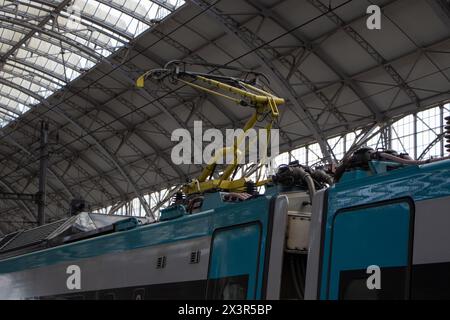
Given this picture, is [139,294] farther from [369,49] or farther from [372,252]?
[369,49]

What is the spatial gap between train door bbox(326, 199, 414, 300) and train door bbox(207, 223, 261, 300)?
117 cm

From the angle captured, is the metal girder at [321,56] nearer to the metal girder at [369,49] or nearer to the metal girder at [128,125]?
the metal girder at [369,49]

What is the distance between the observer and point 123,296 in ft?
32.5

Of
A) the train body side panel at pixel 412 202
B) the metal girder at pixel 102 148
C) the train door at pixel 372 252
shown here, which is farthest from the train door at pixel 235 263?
the metal girder at pixel 102 148

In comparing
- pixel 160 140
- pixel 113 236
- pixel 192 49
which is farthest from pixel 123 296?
pixel 160 140

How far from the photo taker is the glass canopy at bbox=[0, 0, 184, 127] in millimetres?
34688

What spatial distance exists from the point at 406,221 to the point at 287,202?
167cm

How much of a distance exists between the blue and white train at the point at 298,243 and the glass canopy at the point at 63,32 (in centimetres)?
2231

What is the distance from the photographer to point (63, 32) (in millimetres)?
37750

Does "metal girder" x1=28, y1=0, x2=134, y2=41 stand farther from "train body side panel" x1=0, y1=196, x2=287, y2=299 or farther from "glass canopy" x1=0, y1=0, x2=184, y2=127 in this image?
"train body side panel" x1=0, y1=196, x2=287, y2=299

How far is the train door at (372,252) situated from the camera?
582cm

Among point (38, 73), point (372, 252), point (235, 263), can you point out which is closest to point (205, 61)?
point (38, 73)

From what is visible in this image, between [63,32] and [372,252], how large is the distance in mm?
33882
